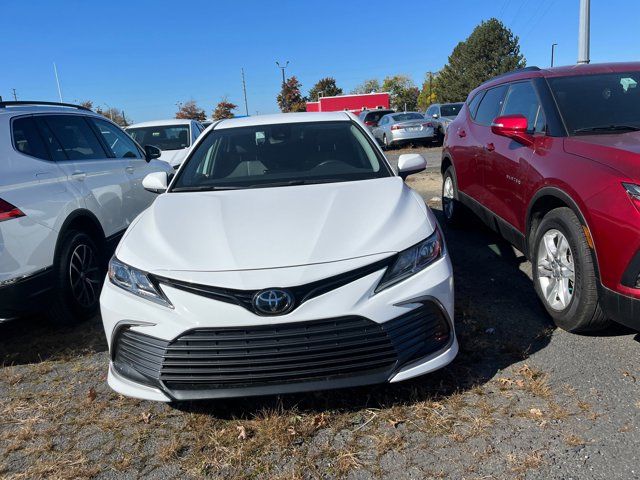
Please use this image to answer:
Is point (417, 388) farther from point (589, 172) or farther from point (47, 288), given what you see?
point (47, 288)

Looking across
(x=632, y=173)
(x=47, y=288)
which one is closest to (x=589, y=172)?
(x=632, y=173)

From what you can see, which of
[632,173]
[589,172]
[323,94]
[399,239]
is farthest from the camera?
[323,94]

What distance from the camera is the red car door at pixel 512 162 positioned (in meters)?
3.98

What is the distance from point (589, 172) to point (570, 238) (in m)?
0.44

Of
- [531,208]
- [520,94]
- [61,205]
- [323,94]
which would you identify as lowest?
[531,208]

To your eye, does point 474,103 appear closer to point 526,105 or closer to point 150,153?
point 526,105

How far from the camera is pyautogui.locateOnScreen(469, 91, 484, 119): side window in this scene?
571 centimetres

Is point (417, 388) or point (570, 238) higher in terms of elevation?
point (570, 238)

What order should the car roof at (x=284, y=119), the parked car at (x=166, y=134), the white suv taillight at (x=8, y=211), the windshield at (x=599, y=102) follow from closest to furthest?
the white suv taillight at (x=8, y=211) < the windshield at (x=599, y=102) < the car roof at (x=284, y=119) < the parked car at (x=166, y=134)

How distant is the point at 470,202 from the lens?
5.53m

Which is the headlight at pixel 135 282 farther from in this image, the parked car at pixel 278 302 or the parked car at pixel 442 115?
the parked car at pixel 442 115

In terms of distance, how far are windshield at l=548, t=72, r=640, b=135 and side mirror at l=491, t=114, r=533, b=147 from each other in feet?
0.92

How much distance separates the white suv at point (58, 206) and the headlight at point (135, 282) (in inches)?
44.2

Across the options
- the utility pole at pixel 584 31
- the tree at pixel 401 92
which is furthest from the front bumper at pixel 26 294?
the tree at pixel 401 92
